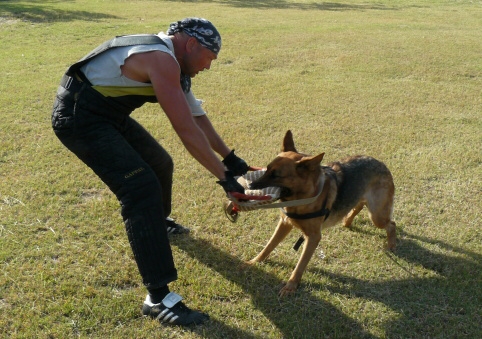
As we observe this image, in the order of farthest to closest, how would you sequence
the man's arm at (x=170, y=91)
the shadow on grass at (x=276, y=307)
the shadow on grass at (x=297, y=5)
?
the shadow on grass at (x=297, y=5)
the shadow on grass at (x=276, y=307)
the man's arm at (x=170, y=91)

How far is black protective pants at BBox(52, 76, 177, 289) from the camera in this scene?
313 centimetres

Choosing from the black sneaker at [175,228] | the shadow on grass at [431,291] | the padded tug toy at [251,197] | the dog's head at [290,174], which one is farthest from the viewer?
the black sneaker at [175,228]

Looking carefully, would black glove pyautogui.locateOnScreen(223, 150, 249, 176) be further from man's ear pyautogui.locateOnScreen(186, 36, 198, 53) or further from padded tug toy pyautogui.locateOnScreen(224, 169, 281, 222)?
man's ear pyautogui.locateOnScreen(186, 36, 198, 53)

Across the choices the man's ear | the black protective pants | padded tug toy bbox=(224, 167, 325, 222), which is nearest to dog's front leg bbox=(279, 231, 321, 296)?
padded tug toy bbox=(224, 167, 325, 222)

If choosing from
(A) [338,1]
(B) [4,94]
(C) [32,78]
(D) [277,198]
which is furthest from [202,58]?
(A) [338,1]

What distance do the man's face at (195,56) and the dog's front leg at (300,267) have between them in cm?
165

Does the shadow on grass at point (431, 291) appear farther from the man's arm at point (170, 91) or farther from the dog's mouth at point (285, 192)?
the man's arm at point (170, 91)

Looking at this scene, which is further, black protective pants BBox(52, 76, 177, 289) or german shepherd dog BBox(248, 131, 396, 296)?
german shepherd dog BBox(248, 131, 396, 296)

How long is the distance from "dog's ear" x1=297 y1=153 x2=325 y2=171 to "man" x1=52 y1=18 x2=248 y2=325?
0.61 meters

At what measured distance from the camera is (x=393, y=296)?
147 inches

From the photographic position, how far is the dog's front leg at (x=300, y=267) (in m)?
3.69

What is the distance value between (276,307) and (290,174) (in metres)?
1.03

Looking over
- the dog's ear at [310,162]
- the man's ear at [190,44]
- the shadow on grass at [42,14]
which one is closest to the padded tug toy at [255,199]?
the dog's ear at [310,162]

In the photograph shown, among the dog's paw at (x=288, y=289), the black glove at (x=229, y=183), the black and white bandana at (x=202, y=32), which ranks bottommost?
the dog's paw at (x=288, y=289)
